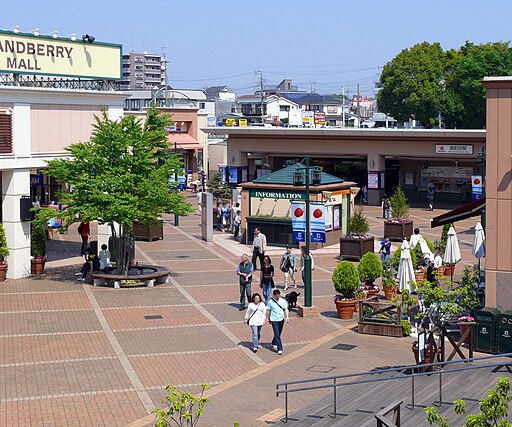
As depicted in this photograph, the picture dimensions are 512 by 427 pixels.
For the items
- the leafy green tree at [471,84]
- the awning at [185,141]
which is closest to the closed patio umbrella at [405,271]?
the awning at [185,141]

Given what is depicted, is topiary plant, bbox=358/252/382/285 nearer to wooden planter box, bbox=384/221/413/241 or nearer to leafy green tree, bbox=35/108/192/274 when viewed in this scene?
leafy green tree, bbox=35/108/192/274

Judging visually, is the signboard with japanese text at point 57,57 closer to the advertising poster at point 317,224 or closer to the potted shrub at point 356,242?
the advertising poster at point 317,224

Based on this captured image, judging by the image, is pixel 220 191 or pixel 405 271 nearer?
pixel 405 271

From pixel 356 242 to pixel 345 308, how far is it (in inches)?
406

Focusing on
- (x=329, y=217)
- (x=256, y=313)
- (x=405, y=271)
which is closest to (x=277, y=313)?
(x=256, y=313)

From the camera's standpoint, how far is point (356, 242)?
34.2 m

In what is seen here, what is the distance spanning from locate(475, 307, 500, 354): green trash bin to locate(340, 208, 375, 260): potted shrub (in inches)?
549

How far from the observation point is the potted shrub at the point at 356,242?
1345 inches

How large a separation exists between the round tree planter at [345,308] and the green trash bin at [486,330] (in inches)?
176

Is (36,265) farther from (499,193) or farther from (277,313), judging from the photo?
(499,193)

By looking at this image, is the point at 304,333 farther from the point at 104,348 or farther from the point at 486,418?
the point at 486,418

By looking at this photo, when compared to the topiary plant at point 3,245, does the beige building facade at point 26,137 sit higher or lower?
higher

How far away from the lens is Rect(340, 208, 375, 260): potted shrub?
112ft

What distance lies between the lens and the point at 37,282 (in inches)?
1147
